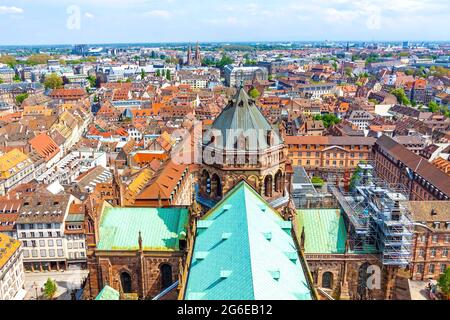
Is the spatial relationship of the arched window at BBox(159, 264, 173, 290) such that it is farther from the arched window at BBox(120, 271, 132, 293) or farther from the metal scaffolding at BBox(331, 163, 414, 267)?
the metal scaffolding at BBox(331, 163, 414, 267)

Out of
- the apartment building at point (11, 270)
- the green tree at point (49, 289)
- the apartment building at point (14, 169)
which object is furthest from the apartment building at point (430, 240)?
the apartment building at point (14, 169)

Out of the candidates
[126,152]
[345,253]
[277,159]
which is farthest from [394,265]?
[126,152]

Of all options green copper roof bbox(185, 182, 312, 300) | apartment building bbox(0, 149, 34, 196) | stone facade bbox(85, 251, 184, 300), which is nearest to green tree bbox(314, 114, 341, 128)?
apartment building bbox(0, 149, 34, 196)

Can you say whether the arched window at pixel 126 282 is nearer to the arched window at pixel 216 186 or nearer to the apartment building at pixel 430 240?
the arched window at pixel 216 186

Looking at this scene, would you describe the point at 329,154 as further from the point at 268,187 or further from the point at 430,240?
the point at 268,187
